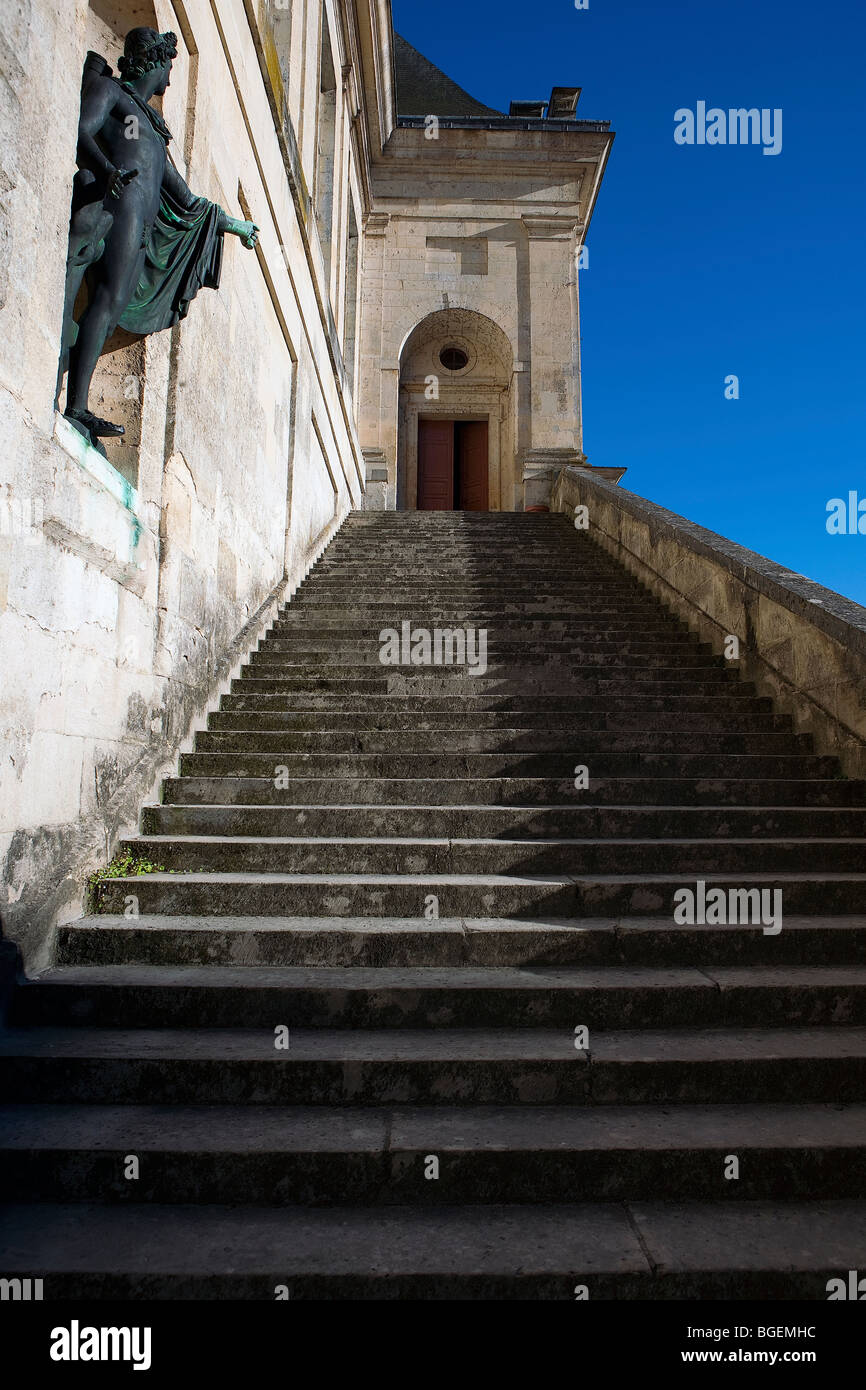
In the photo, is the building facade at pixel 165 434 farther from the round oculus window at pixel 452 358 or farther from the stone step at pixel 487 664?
the round oculus window at pixel 452 358

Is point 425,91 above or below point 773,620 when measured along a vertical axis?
above

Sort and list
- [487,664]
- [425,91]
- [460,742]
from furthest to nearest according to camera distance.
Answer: [425,91]
[487,664]
[460,742]

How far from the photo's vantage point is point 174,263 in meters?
4.31

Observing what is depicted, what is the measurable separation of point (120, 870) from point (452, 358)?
1709 centimetres

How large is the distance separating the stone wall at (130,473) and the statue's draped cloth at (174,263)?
24cm

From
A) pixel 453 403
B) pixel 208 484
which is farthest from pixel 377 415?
Answer: pixel 208 484

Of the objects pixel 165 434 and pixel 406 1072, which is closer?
pixel 406 1072

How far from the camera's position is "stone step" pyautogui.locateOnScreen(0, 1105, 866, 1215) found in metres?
2.46

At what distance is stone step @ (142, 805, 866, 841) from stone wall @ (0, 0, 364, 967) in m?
0.44

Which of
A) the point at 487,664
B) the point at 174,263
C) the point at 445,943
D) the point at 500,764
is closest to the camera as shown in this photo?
the point at 445,943

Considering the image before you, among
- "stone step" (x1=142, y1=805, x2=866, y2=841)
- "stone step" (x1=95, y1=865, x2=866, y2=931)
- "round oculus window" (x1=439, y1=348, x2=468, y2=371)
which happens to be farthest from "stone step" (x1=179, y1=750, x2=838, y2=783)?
"round oculus window" (x1=439, y1=348, x2=468, y2=371)

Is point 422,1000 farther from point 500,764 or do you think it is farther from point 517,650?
point 517,650

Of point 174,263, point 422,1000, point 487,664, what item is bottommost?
point 422,1000

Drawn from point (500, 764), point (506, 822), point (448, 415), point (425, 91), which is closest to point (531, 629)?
point (500, 764)
